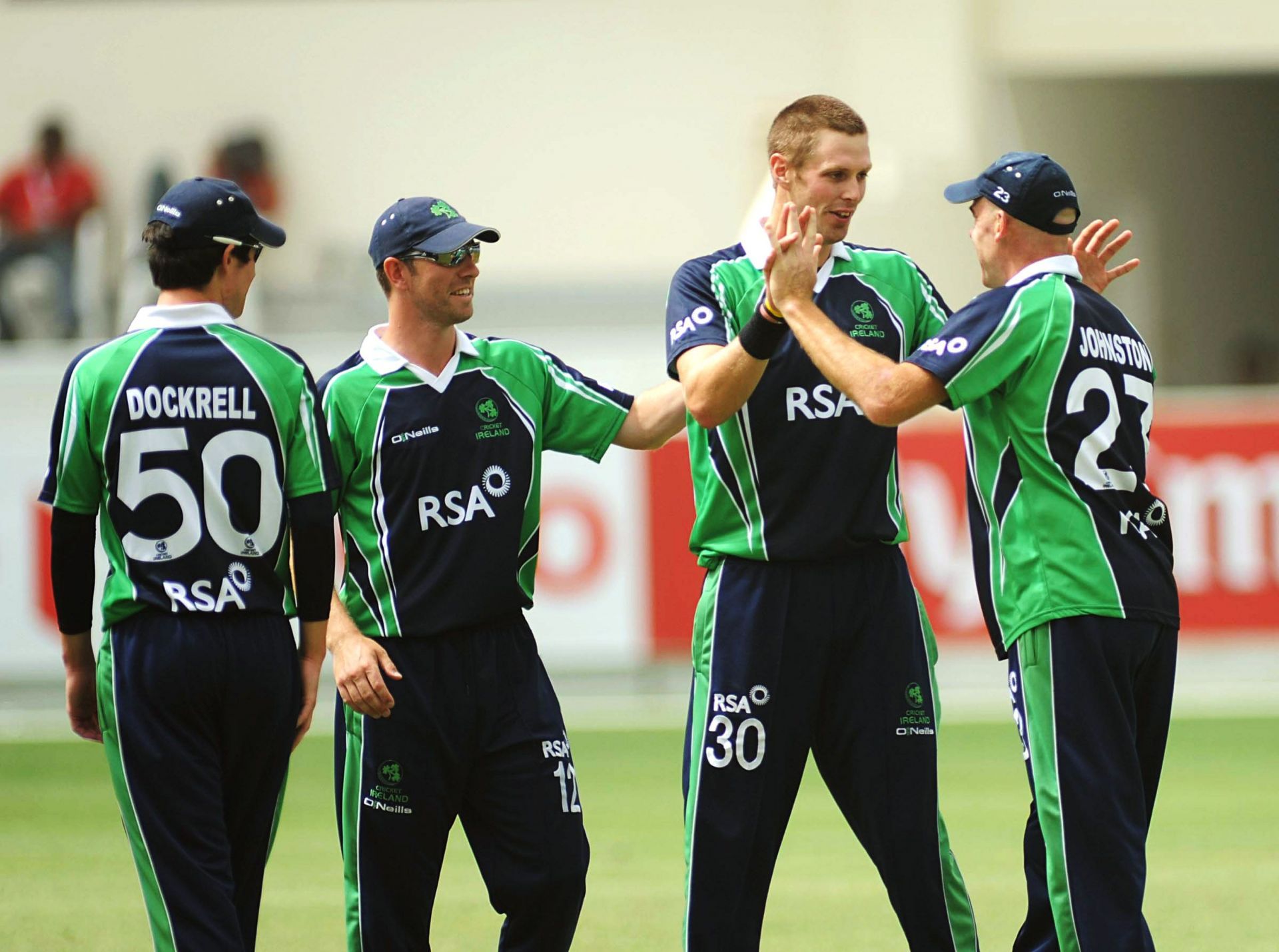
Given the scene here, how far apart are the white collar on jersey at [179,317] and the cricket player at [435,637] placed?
1.72ft

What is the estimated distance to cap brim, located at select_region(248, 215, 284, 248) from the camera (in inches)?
197

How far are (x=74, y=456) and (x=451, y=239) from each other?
1.18 m

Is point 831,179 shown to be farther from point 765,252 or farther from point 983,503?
point 983,503

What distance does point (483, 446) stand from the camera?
532 cm

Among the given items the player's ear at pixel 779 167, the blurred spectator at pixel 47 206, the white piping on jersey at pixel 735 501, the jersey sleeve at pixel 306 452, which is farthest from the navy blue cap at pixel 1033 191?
the blurred spectator at pixel 47 206

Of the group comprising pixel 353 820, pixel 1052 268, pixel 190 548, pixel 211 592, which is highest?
pixel 1052 268

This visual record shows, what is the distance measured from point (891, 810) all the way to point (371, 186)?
16403 mm

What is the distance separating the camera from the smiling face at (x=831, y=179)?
17.3 feet

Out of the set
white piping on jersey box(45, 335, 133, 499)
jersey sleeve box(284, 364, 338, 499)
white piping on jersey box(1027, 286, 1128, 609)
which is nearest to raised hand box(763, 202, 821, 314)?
white piping on jersey box(1027, 286, 1128, 609)

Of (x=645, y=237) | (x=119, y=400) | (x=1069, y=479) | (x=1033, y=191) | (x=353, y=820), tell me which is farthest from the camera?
(x=645, y=237)

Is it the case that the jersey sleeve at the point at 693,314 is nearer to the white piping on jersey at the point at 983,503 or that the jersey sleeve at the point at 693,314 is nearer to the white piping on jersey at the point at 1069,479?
the white piping on jersey at the point at 983,503

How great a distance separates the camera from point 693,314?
17.7 feet

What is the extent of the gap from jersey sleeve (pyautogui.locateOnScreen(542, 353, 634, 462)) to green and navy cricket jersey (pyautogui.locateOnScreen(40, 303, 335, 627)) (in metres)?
0.91

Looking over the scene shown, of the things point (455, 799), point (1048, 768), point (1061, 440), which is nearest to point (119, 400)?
point (455, 799)
